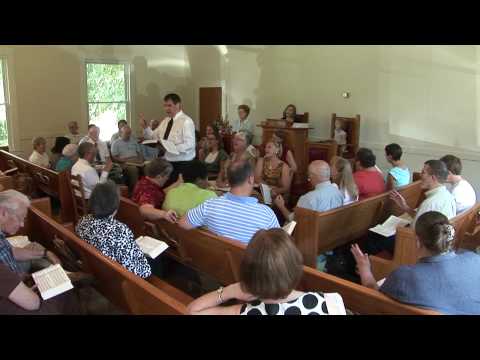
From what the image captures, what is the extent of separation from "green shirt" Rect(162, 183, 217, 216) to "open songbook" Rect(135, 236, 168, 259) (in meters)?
0.37

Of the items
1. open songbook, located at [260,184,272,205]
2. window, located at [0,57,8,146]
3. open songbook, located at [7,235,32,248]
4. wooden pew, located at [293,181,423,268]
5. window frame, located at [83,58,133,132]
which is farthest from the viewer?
window frame, located at [83,58,133,132]

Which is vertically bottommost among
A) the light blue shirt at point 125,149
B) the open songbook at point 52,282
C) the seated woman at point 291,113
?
the open songbook at point 52,282

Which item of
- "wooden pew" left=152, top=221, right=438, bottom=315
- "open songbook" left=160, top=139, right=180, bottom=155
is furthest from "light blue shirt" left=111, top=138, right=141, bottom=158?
"wooden pew" left=152, top=221, right=438, bottom=315

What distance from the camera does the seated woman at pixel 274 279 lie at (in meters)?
1.46

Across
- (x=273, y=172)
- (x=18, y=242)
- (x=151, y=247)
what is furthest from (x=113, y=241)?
(x=273, y=172)

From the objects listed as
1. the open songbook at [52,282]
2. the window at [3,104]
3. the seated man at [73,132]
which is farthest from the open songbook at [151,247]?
the window at [3,104]

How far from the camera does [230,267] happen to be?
8.61 feet

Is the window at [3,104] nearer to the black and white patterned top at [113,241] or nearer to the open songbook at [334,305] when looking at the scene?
the black and white patterned top at [113,241]

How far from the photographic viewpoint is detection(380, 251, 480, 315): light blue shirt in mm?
1777

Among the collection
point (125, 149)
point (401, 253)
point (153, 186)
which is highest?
point (153, 186)

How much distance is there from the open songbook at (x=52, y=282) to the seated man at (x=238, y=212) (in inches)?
34.7

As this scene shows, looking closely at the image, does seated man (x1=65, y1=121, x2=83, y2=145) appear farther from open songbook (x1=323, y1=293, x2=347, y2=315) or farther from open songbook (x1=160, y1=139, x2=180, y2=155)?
open songbook (x1=323, y1=293, x2=347, y2=315)

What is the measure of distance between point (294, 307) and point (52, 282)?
3.95 feet

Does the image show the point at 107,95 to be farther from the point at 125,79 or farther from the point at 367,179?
the point at 367,179
